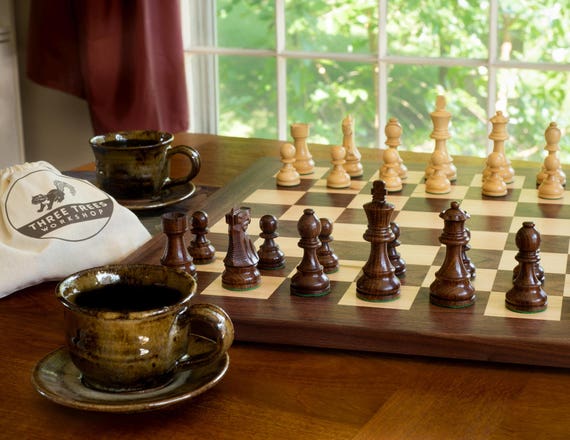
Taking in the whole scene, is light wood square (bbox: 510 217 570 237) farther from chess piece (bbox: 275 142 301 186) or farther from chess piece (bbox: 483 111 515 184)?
chess piece (bbox: 275 142 301 186)

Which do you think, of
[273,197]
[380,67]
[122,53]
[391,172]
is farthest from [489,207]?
[122,53]

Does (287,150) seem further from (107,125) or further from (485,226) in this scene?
(107,125)

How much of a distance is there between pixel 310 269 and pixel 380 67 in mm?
1851

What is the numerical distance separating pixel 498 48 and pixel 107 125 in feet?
4.06

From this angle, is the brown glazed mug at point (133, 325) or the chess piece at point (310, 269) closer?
the brown glazed mug at point (133, 325)

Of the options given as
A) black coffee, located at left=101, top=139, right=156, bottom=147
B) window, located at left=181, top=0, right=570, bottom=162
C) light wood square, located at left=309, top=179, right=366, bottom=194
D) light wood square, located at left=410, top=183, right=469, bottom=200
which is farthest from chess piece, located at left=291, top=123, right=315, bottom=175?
window, located at left=181, top=0, right=570, bottom=162

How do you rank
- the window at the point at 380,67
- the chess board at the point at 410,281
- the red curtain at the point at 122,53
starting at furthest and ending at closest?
1. the red curtain at the point at 122,53
2. the window at the point at 380,67
3. the chess board at the point at 410,281

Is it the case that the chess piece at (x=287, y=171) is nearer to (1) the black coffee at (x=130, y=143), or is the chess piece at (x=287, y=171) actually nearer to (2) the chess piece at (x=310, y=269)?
(1) the black coffee at (x=130, y=143)

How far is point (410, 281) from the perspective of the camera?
1.32 m

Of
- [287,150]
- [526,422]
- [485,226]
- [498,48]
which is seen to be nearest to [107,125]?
[498,48]

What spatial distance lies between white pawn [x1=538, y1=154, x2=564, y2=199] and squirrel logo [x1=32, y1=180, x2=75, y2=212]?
0.82m

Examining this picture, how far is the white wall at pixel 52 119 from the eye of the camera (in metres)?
3.48

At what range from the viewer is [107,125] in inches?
124

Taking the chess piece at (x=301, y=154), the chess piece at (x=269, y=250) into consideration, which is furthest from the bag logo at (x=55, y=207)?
the chess piece at (x=301, y=154)
